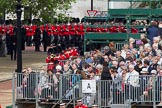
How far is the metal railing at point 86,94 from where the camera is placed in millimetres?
23156

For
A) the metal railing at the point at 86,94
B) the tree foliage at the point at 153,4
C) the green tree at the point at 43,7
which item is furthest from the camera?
the green tree at the point at 43,7

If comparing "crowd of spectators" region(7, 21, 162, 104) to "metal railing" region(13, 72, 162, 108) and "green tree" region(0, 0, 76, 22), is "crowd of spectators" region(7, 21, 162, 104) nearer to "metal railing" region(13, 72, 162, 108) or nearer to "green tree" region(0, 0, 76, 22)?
"metal railing" region(13, 72, 162, 108)

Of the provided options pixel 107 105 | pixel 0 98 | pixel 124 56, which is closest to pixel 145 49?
pixel 124 56

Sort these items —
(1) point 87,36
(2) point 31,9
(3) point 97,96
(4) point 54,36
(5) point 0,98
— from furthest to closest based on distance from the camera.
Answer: (4) point 54,36
(2) point 31,9
(1) point 87,36
(5) point 0,98
(3) point 97,96

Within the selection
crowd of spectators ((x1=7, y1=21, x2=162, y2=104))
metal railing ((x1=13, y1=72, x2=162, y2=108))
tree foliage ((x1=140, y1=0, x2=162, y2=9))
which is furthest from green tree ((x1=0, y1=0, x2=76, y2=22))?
metal railing ((x1=13, y1=72, x2=162, y2=108))

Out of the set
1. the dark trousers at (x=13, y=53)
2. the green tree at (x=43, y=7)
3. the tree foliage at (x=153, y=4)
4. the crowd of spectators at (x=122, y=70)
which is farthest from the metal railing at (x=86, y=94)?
the dark trousers at (x=13, y=53)

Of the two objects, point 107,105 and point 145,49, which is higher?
point 145,49

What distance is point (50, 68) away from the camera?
25594mm

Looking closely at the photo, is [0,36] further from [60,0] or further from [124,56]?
[124,56]

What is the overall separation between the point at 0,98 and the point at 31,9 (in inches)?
504

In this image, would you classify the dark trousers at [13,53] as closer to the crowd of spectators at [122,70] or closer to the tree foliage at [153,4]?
the tree foliage at [153,4]

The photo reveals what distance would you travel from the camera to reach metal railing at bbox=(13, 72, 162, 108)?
23.2 m

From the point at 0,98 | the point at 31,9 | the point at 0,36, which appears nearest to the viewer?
the point at 0,98

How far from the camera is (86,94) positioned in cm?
2377
